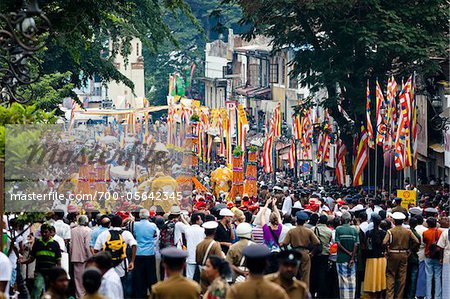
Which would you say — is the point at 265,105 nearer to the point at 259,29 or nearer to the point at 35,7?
the point at 259,29

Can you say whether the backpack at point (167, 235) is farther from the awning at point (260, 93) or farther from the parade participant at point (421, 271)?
the awning at point (260, 93)

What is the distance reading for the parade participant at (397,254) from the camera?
23141 mm

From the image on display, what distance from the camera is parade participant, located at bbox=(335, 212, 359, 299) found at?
2323 cm

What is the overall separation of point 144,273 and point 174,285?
9.50 m

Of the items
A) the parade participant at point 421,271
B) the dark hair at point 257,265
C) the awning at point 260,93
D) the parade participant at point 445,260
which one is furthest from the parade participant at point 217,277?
the awning at point 260,93

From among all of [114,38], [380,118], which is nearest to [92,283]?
[380,118]

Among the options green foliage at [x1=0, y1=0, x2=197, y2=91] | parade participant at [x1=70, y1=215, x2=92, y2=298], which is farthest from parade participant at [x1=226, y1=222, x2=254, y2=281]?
green foliage at [x1=0, y1=0, x2=197, y2=91]

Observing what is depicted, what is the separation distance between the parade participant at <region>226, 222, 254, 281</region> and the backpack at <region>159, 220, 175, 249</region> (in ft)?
11.3

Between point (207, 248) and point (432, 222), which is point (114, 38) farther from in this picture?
point (207, 248)

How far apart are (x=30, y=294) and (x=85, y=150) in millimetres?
7008

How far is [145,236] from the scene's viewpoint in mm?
23859

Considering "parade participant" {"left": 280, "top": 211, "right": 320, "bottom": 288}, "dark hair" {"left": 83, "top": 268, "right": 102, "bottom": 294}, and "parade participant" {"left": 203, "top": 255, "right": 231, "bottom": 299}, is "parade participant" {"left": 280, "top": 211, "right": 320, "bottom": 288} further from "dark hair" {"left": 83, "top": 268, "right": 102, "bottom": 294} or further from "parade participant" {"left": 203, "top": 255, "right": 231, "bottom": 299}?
"dark hair" {"left": 83, "top": 268, "right": 102, "bottom": 294}

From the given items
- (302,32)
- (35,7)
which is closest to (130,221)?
(35,7)

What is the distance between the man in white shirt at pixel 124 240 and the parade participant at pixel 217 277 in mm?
6215
